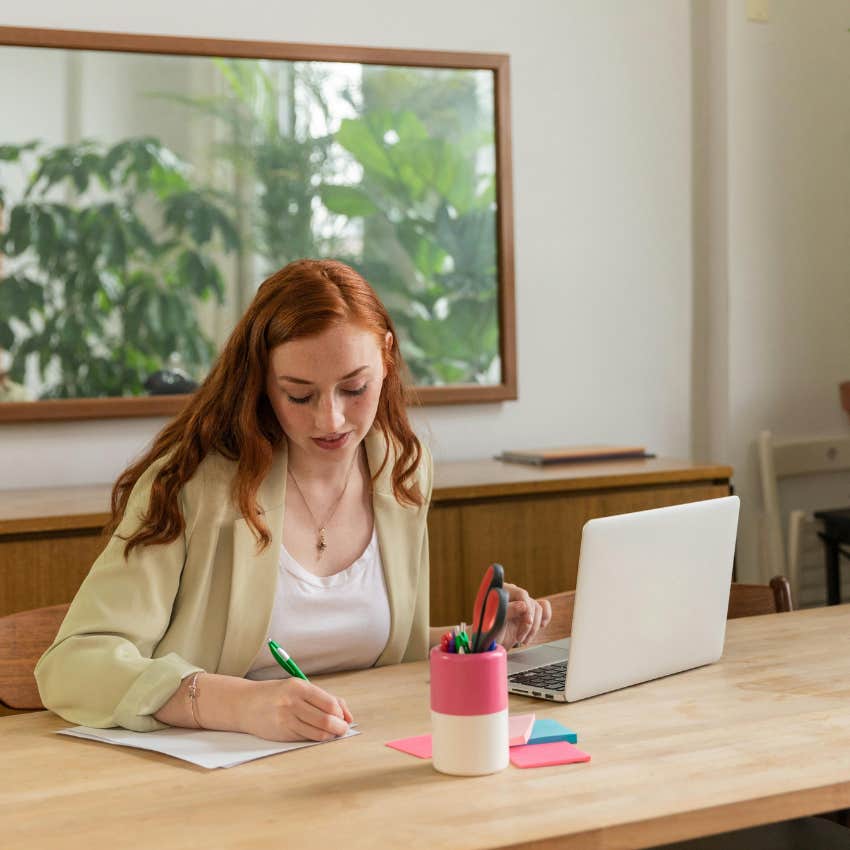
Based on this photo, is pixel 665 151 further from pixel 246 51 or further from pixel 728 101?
pixel 246 51

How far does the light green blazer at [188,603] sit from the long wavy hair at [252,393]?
2cm

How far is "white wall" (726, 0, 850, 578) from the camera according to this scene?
3.73m

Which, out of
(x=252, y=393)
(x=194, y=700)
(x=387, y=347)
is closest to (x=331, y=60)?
(x=387, y=347)

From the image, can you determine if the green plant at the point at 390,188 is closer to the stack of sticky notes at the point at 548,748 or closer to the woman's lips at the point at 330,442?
the woman's lips at the point at 330,442

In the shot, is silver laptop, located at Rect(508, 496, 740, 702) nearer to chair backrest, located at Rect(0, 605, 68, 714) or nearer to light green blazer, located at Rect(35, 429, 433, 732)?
light green blazer, located at Rect(35, 429, 433, 732)

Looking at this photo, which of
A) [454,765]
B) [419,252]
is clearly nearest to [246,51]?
[419,252]

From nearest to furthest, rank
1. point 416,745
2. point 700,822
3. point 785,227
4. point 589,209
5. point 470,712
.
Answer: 1. point 700,822
2. point 470,712
3. point 416,745
4. point 589,209
5. point 785,227

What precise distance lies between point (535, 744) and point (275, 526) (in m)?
0.56

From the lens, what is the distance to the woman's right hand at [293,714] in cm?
138

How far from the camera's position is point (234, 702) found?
143cm

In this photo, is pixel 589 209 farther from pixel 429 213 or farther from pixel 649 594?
pixel 649 594

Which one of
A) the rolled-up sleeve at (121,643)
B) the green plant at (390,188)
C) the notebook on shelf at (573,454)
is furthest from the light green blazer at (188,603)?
the green plant at (390,188)

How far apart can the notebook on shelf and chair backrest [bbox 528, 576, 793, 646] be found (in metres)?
1.14

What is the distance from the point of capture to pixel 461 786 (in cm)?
124
